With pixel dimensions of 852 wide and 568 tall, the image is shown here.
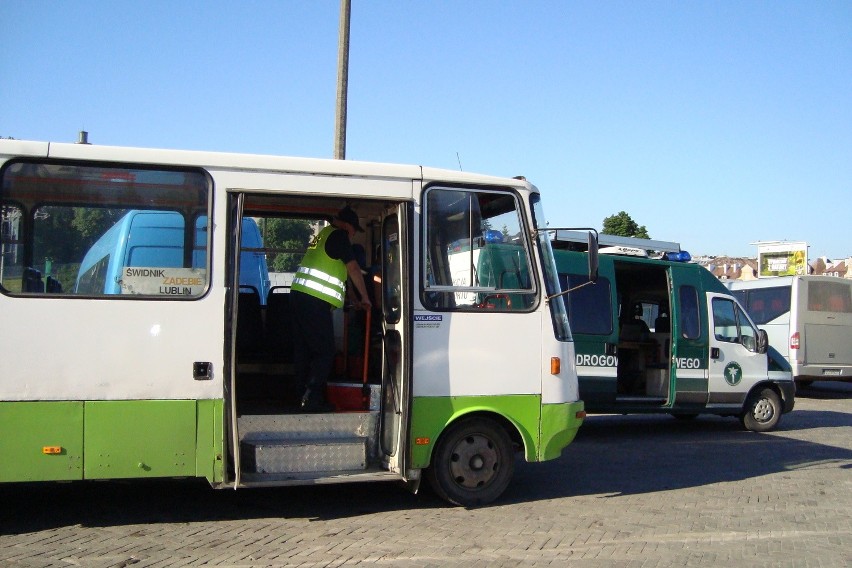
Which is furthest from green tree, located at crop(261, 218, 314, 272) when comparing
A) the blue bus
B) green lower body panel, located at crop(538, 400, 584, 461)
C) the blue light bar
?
the blue light bar

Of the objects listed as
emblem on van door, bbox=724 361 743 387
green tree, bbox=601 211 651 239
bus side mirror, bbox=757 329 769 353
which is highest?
green tree, bbox=601 211 651 239

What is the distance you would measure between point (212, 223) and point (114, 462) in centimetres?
195

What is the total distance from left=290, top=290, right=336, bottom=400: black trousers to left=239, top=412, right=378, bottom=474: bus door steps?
1.44 ft

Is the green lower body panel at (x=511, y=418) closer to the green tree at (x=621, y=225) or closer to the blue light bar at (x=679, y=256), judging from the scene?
the blue light bar at (x=679, y=256)

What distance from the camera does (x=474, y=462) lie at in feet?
24.5

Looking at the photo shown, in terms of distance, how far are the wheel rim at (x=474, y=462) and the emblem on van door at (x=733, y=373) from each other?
6562 mm

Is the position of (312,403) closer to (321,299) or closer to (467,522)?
(321,299)

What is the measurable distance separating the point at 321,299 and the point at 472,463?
197 cm

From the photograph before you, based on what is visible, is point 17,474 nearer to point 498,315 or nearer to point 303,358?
point 303,358

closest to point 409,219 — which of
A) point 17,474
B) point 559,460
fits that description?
point 17,474

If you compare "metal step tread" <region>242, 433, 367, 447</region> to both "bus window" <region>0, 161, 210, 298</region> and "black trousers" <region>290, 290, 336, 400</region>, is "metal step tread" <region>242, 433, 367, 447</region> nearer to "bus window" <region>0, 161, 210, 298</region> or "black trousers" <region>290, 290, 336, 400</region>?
"black trousers" <region>290, 290, 336, 400</region>

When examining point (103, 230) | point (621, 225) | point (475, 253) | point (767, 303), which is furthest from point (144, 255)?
point (621, 225)

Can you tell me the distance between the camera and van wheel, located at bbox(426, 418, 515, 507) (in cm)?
736

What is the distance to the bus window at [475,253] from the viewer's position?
7.33 meters
